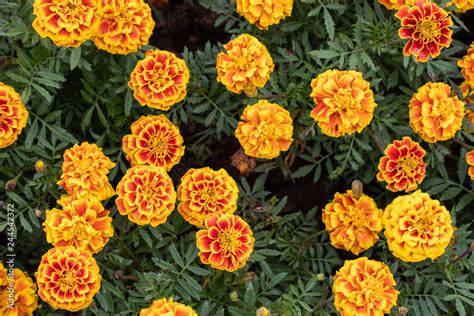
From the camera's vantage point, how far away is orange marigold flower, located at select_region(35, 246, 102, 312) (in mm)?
2400

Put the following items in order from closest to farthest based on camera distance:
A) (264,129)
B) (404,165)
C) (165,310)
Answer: (165,310), (264,129), (404,165)

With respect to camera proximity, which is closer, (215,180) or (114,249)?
→ (215,180)

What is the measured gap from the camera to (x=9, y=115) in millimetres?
2586

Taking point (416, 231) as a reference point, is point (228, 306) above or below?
below

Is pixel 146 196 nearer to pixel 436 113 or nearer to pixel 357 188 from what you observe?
pixel 357 188

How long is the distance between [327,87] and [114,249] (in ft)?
3.82

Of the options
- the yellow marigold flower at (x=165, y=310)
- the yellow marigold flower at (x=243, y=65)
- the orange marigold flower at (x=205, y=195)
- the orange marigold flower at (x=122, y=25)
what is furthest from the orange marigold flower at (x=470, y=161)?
the orange marigold flower at (x=122, y=25)

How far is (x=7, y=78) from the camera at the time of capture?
9.86 feet

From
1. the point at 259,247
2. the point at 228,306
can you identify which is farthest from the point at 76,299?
the point at 259,247

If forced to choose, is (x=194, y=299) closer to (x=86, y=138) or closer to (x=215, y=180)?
(x=215, y=180)

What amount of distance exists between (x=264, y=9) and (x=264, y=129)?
564 mm

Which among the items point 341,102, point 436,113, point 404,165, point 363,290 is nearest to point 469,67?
point 436,113

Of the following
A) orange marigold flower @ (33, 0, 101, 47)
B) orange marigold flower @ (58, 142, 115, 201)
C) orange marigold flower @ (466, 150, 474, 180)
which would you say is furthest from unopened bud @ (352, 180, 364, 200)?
orange marigold flower @ (33, 0, 101, 47)

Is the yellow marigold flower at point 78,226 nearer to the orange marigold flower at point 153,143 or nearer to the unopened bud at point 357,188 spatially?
the orange marigold flower at point 153,143
